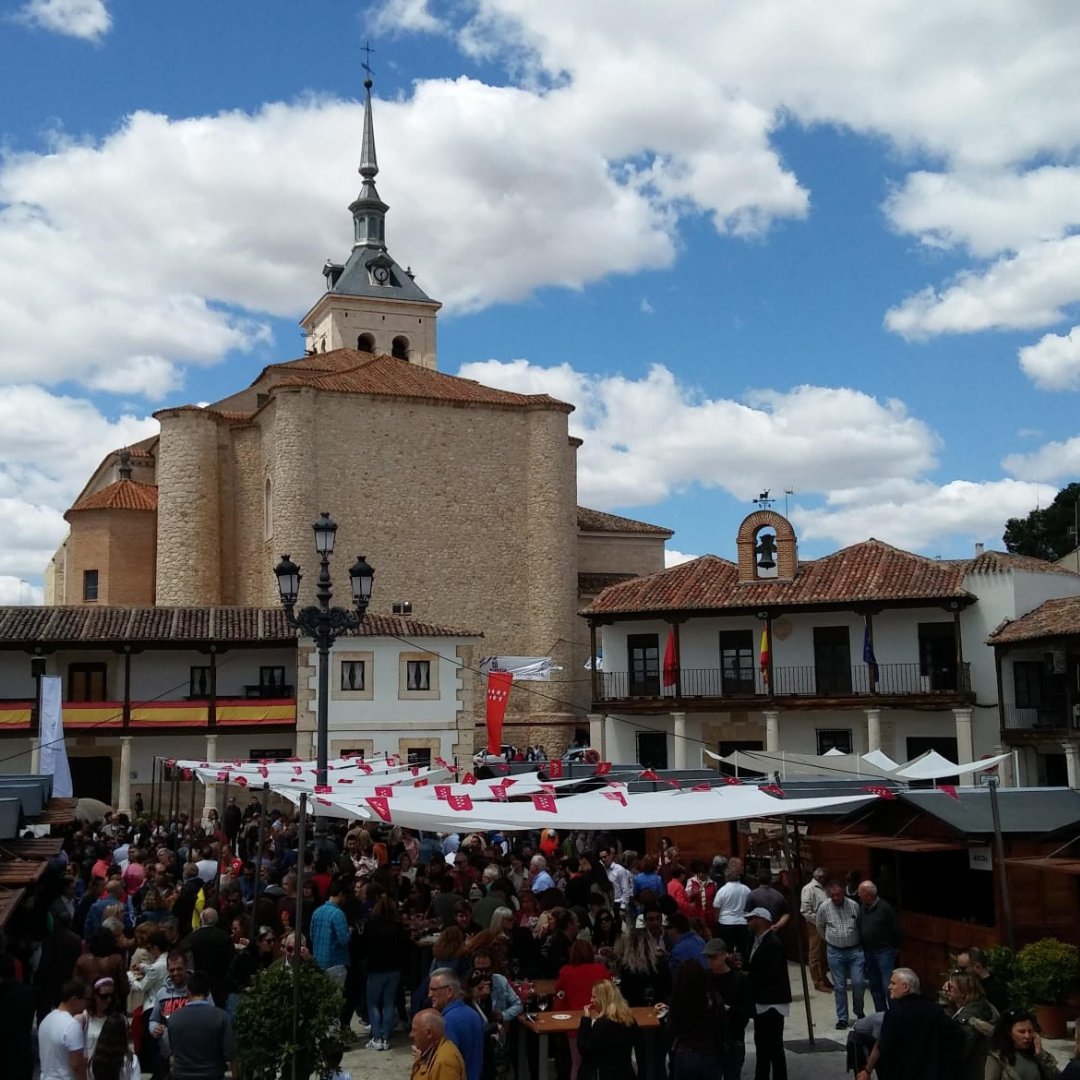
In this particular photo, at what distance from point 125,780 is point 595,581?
20.0m

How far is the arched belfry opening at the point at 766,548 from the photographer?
3247 cm

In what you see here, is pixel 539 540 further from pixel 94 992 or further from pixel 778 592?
pixel 94 992

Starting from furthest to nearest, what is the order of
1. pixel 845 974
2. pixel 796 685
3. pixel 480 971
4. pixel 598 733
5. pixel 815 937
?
pixel 598 733, pixel 796 685, pixel 815 937, pixel 845 974, pixel 480 971

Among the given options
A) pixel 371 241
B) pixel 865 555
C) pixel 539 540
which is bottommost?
pixel 865 555

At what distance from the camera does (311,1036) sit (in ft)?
22.7

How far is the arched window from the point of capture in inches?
1634

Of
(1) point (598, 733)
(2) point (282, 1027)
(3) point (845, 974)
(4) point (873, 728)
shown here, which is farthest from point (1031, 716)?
(2) point (282, 1027)

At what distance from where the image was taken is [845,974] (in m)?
10.4

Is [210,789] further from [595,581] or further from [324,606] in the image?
[595,581]

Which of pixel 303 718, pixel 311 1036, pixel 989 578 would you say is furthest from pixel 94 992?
pixel 989 578

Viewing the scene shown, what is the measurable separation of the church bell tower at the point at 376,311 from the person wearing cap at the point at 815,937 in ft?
158

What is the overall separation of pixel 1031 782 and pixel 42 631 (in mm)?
23642

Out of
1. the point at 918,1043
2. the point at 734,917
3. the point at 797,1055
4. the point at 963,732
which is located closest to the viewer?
the point at 918,1043

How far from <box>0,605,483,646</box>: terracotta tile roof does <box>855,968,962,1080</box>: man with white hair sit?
2557 centimetres
